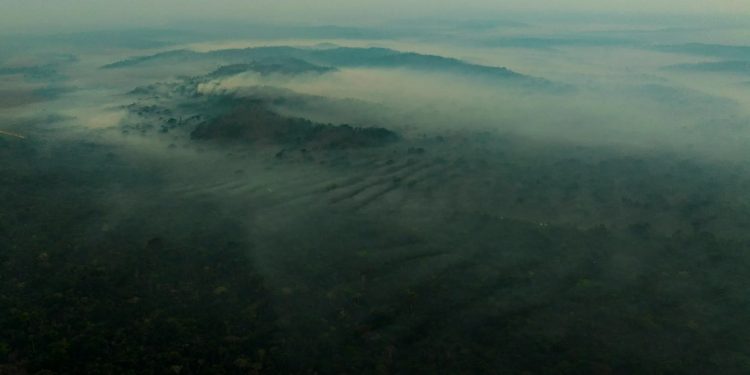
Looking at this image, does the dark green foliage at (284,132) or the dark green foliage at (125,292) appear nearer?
the dark green foliage at (125,292)

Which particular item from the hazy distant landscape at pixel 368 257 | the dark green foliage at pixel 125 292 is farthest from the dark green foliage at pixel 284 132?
the dark green foliage at pixel 125 292

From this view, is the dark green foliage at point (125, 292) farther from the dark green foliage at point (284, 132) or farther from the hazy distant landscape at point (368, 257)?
the dark green foliage at point (284, 132)

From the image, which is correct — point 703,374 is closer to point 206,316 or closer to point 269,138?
point 206,316

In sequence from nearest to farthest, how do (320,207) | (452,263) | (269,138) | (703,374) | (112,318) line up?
(703,374) → (112,318) → (452,263) → (320,207) → (269,138)

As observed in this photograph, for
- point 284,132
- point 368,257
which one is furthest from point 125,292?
point 284,132

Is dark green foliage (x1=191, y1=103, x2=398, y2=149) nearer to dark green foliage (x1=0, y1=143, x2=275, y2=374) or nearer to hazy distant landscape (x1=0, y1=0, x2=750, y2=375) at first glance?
hazy distant landscape (x1=0, y1=0, x2=750, y2=375)

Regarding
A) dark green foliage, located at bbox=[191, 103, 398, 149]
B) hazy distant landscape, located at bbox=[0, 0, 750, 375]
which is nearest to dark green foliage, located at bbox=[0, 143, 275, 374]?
hazy distant landscape, located at bbox=[0, 0, 750, 375]

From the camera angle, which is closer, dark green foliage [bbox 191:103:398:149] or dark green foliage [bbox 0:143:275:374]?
dark green foliage [bbox 0:143:275:374]

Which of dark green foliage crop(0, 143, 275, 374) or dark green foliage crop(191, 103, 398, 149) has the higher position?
dark green foliage crop(191, 103, 398, 149)

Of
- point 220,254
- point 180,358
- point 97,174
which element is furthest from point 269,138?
point 180,358

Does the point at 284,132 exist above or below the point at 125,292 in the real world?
above

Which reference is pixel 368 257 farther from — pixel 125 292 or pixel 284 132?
pixel 284 132
